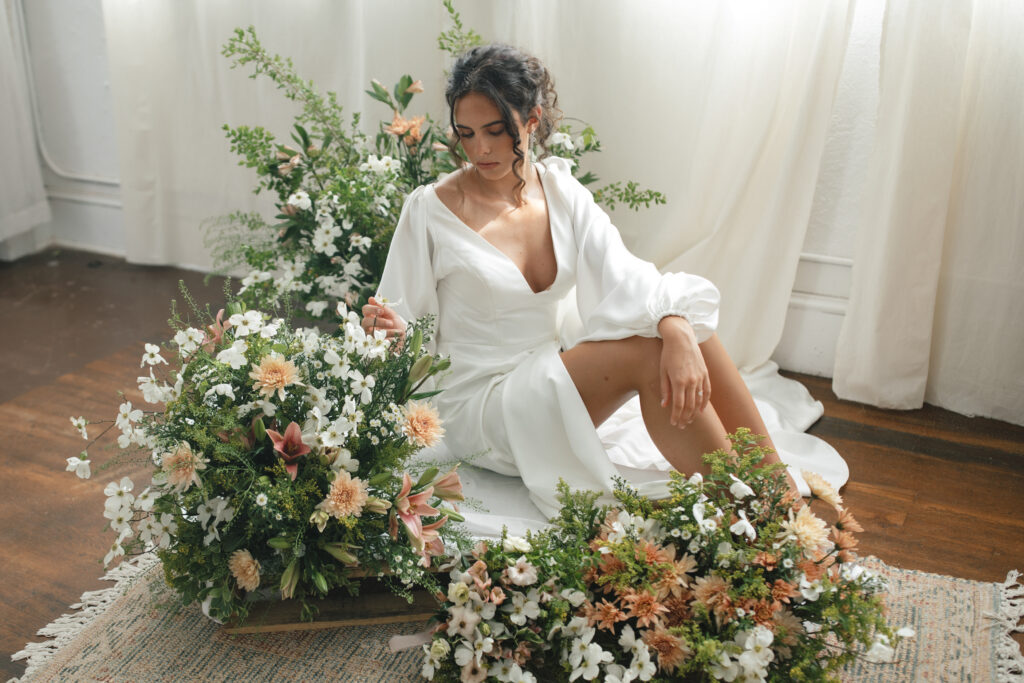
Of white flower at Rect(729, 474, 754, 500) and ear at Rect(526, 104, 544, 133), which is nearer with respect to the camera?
white flower at Rect(729, 474, 754, 500)

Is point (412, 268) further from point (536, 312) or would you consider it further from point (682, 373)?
point (682, 373)

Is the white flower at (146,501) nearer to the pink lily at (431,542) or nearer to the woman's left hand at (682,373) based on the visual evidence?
the pink lily at (431,542)

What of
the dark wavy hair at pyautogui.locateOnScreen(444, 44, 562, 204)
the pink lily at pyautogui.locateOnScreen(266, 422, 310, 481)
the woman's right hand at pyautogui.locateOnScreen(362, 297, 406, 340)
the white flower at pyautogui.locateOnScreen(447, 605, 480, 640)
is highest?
the dark wavy hair at pyautogui.locateOnScreen(444, 44, 562, 204)

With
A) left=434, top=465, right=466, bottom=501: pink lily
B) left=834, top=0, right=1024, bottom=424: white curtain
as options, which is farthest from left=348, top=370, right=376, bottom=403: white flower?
left=834, top=0, right=1024, bottom=424: white curtain

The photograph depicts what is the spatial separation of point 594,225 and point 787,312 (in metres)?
1.06

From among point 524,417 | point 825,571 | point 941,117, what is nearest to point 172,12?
point 524,417

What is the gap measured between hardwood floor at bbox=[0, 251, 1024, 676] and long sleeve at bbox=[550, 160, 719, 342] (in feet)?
2.30

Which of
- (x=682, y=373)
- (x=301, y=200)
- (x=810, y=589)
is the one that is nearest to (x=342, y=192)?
(x=301, y=200)

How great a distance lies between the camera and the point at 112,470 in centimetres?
227

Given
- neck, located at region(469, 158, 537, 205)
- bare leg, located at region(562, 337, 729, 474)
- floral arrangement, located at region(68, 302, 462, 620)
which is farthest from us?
neck, located at region(469, 158, 537, 205)

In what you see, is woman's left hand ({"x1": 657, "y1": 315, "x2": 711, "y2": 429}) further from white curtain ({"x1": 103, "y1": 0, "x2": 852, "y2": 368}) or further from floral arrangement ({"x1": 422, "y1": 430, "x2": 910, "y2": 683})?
white curtain ({"x1": 103, "y1": 0, "x2": 852, "y2": 368})

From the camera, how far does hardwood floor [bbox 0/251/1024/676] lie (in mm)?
1931

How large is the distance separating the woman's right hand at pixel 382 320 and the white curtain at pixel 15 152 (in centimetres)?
253

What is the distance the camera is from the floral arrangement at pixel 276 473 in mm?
1561
